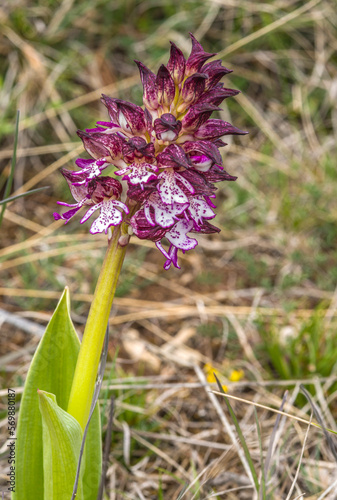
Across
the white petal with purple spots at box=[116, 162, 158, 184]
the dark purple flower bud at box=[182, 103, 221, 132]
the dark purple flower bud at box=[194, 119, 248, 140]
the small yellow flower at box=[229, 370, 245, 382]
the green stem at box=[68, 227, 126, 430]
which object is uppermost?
the dark purple flower bud at box=[182, 103, 221, 132]

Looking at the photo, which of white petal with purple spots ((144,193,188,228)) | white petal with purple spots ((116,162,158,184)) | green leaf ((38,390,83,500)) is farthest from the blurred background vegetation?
white petal with purple spots ((116,162,158,184))

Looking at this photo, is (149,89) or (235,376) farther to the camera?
(235,376)

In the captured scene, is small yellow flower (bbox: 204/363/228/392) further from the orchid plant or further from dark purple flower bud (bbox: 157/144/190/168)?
dark purple flower bud (bbox: 157/144/190/168)

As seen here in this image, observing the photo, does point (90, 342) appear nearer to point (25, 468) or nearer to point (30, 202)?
point (25, 468)

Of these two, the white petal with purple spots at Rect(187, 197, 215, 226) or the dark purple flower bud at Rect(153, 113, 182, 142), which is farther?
the white petal with purple spots at Rect(187, 197, 215, 226)

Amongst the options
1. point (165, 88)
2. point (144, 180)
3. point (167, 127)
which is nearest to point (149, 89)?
point (165, 88)

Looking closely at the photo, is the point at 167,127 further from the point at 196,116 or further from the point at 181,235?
the point at 181,235

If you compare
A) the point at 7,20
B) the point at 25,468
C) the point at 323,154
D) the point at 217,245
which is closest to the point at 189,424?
the point at 25,468
